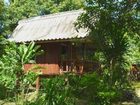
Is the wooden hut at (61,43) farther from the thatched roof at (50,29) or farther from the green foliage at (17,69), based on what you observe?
the green foliage at (17,69)

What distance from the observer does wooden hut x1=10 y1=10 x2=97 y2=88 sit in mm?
23984

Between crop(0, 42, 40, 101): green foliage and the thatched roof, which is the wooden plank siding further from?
crop(0, 42, 40, 101): green foliage

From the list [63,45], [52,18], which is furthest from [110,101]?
[52,18]

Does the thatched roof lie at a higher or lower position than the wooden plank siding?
higher

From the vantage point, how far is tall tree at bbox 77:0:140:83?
1738cm

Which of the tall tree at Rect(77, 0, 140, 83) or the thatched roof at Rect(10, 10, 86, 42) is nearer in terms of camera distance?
the tall tree at Rect(77, 0, 140, 83)

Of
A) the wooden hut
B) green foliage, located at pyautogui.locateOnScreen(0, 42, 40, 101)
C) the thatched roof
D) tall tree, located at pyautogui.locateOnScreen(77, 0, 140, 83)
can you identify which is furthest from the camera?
the thatched roof

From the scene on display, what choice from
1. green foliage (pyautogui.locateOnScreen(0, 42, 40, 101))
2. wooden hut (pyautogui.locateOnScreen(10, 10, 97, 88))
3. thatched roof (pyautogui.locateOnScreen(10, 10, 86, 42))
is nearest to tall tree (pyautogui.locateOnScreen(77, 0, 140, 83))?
green foliage (pyautogui.locateOnScreen(0, 42, 40, 101))

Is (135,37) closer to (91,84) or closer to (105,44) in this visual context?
(105,44)

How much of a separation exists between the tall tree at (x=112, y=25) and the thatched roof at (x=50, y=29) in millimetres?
3976

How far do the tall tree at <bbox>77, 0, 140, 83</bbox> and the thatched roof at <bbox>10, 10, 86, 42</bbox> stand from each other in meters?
3.98

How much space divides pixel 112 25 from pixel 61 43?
28.2 ft

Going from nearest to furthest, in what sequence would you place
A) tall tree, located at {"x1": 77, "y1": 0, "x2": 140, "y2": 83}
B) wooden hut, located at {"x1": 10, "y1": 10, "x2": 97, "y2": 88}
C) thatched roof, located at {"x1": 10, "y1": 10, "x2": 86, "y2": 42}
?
1. tall tree, located at {"x1": 77, "y1": 0, "x2": 140, "y2": 83}
2. wooden hut, located at {"x1": 10, "y1": 10, "x2": 97, "y2": 88}
3. thatched roof, located at {"x1": 10, "y1": 10, "x2": 86, "y2": 42}

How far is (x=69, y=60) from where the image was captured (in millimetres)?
24578
